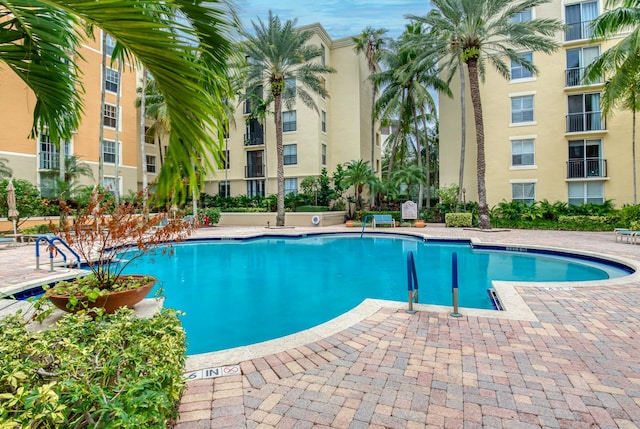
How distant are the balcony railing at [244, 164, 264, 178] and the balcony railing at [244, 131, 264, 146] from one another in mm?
1907

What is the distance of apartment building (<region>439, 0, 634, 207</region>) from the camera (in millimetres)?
19391

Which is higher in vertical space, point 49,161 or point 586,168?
point 49,161

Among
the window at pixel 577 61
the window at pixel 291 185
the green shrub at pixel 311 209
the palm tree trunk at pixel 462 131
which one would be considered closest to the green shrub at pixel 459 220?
the palm tree trunk at pixel 462 131

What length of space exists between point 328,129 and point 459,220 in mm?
13649

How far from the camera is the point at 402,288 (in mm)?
7832

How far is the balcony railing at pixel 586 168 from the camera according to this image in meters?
19.6

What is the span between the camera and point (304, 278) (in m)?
9.15

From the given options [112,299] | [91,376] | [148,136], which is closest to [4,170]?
[148,136]

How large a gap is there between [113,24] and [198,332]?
15.7 ft

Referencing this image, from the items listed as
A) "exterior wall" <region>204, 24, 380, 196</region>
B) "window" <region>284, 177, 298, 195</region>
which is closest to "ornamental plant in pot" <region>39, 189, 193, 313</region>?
"exterior wall" <region>204, 24, 380, 196</region>

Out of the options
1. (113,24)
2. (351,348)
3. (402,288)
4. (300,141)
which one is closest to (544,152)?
(300,141)

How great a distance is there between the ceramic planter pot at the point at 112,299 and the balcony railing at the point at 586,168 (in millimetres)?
23399

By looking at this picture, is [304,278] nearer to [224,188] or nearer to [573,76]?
[573,76]

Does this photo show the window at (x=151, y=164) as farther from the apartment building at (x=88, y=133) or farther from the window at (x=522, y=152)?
the window at (x=522, y=152)
